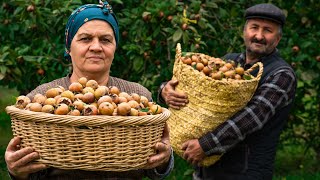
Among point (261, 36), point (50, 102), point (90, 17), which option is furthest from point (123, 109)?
point (261, 36)

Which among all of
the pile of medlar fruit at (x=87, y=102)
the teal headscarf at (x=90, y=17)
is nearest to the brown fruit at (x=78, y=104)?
the pile of medlar fruit at (x=87, y=102)

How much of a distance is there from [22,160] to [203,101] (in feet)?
4.95

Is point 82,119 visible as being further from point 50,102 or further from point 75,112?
point 50,102

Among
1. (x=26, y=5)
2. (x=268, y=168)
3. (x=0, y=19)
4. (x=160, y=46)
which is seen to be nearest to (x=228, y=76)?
(x=268, y=168)

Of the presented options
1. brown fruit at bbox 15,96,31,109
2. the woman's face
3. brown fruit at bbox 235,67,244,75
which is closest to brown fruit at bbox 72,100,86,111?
brown fruit at bbox 15,96,31,109

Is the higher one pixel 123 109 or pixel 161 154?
pixel 123 109

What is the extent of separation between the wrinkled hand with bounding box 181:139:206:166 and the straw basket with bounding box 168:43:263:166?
3 cm

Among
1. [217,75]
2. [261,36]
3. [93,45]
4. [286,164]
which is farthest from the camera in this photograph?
[286,164]

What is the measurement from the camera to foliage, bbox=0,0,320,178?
4.92 metres

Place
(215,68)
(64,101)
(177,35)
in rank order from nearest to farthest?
(64,101), (215,68), (177,35)

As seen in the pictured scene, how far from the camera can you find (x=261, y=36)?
4121 millimetres

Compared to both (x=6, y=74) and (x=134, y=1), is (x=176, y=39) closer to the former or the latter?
(x=134, y=1)

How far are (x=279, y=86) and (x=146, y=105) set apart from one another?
4.75ft

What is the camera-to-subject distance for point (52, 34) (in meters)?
5.38
